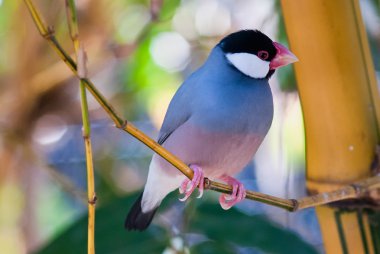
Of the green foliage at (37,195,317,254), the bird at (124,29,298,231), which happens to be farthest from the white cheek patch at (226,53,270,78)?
the green foliage at (37,195,317,254)

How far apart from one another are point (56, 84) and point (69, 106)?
0.09 m

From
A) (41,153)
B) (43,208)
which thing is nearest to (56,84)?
(41,153)

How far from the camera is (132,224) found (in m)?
0.88

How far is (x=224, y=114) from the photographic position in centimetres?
81

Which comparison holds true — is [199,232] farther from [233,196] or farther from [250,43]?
[250,43]

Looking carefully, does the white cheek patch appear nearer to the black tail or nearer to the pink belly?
the pink belly

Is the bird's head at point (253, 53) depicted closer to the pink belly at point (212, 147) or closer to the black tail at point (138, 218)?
the pink belly at point (212, 147)

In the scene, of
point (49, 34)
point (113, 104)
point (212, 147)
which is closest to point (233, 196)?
point (212, 147)

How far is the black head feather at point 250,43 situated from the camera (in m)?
0.86

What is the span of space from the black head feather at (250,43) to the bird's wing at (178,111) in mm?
82

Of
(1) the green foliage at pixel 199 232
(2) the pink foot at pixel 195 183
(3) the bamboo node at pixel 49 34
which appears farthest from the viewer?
(1) the green foliage at pixel 199 232

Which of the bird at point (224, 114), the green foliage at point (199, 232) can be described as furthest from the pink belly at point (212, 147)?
the green foliage at point (199, 232)

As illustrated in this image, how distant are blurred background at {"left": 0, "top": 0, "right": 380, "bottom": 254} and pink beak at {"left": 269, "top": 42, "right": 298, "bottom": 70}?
355mm

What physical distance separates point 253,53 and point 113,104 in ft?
2.50
